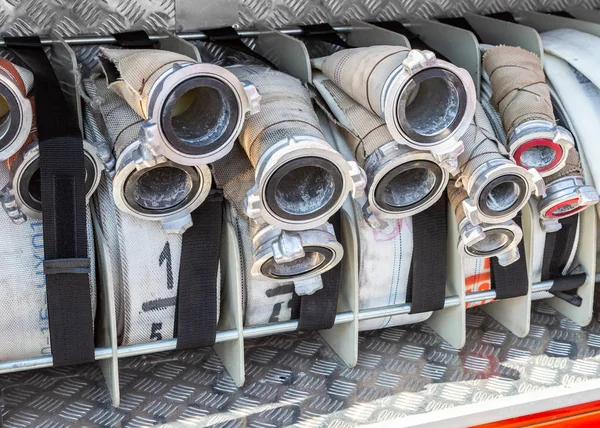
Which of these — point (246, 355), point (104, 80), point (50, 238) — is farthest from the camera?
point (246, 355)

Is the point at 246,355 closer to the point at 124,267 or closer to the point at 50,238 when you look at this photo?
the point at 124,267

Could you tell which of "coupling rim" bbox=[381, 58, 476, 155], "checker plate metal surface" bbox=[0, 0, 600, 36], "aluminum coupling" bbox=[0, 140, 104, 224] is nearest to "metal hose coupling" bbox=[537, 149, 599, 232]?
"coupling rim" bbox=[381, 58, 476, 155]

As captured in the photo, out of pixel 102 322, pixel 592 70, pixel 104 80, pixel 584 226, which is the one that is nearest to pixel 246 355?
pixel 102 322

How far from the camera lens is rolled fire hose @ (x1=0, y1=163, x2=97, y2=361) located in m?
1.83

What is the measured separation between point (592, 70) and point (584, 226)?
0.44m

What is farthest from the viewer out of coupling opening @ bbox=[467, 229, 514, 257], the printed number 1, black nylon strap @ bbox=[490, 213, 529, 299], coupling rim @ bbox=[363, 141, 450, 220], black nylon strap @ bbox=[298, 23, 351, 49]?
black nylon strap @ bbox=[298, 23, 351, 49]

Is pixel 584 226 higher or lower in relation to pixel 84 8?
lower

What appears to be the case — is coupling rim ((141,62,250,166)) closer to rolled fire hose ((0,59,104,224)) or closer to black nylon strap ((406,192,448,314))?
rolled fire hose ((0,59,104,224))

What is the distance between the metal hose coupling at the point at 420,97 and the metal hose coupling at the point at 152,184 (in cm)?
42

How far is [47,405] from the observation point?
1.98m

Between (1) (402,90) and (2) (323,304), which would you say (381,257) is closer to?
(2) (323,304)

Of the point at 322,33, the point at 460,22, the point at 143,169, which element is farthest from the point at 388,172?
the point at 460,22

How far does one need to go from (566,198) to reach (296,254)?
2.61 ft

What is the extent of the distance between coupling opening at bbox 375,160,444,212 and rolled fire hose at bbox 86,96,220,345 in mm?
462
